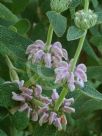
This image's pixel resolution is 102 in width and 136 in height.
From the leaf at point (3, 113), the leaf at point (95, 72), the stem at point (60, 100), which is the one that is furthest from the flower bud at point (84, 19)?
the leaf at point (95, 72)

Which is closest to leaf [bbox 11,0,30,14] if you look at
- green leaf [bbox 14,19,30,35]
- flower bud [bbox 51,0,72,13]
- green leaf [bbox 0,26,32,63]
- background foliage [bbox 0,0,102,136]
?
background foliage [bbox 0,0,102,136]

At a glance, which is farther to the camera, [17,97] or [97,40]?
[97,40]

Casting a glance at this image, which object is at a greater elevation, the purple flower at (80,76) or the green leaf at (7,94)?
the purple flower at (80,76)

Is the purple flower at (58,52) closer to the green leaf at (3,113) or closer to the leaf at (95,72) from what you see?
the green leaf at (3,113)

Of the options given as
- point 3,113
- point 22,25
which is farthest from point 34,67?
point 22,25

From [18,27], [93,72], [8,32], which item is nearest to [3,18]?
[18,27]

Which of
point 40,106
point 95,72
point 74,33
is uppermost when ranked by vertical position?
point 74,33

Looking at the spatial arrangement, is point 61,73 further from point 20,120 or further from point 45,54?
point 20,120
